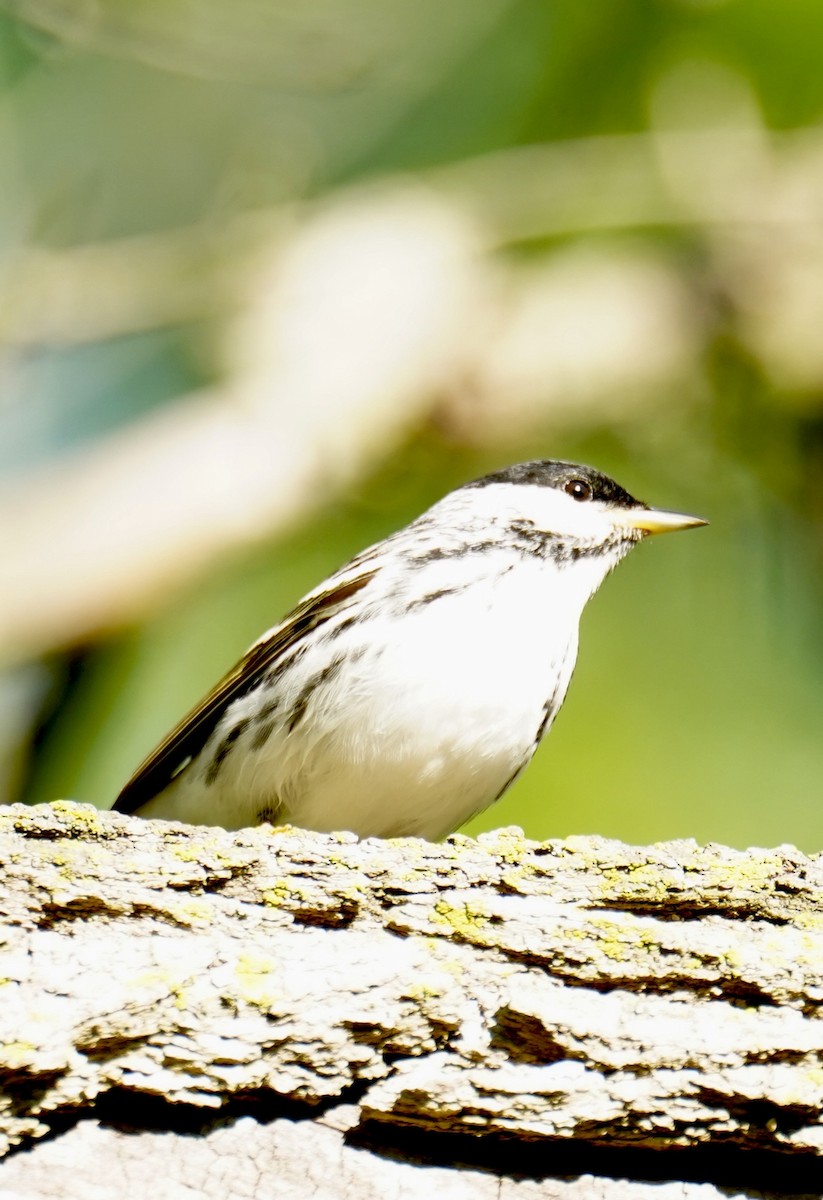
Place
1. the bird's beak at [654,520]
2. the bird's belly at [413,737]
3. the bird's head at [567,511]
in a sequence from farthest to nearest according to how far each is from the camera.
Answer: the bird's beak at [654,520] < the bird's head at [567,511] < the bird's belly at [413,737]

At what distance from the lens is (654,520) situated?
3.85 m

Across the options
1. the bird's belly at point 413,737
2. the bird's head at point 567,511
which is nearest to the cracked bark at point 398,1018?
the bird's belly at point 413,737

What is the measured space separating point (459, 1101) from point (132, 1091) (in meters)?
0.39

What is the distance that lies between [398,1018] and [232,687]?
169 cm

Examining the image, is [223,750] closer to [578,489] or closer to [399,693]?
[399,693]

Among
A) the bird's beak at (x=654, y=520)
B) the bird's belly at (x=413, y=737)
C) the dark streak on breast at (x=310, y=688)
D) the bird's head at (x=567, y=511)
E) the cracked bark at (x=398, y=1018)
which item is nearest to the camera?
the cracked bark at (x=398, y=1018)

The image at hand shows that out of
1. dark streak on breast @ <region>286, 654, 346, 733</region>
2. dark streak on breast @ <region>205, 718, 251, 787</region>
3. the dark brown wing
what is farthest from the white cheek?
dark streak on breast @ <region>205, 718, 251, 787</region>

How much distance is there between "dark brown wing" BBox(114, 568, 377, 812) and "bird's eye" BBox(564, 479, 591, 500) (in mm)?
694

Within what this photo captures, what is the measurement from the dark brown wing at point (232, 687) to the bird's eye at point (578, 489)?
69 cm

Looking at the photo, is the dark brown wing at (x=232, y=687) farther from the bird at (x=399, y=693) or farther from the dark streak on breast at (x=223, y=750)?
the dark streak on breast at (x=223, y=750)

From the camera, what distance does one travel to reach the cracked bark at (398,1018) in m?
1.78

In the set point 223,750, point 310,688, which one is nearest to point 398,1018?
point 310,688

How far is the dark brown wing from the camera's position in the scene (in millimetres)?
3410

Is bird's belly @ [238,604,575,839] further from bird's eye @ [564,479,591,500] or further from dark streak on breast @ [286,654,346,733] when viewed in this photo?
bird's eye @ [564,479,591,500]
